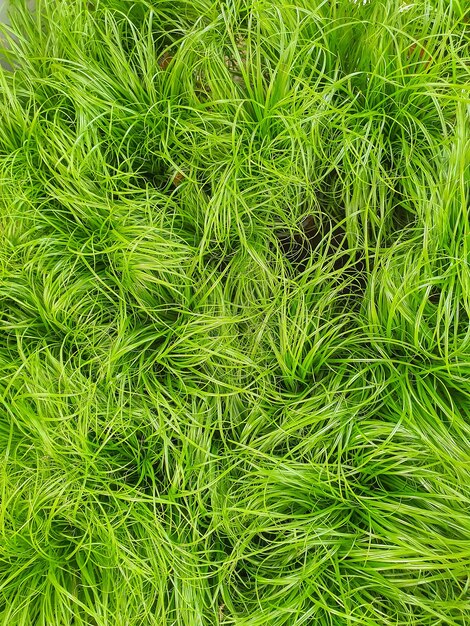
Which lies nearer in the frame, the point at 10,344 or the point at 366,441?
the point at 366,441

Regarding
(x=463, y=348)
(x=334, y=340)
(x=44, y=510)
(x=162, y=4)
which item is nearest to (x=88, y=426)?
(x=44, y=510)

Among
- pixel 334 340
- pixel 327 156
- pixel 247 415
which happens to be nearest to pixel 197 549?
pixel 247 415

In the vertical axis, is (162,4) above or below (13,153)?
above

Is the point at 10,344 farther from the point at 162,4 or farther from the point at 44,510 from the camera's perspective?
the point at 162,4

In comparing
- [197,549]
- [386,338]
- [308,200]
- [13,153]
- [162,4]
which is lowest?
[197,549]

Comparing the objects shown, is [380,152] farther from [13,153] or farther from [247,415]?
[13,153]

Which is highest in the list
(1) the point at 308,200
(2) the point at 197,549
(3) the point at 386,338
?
(1) the point at 308,200
